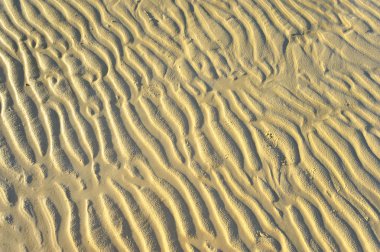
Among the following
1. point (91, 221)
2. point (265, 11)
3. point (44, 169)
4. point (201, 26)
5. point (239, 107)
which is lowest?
point (91, 221)

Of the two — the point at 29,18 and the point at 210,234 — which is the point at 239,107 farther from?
the point at 29,18

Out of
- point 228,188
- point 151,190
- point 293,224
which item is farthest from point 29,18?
point 293,224

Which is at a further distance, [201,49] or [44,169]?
[201,49]

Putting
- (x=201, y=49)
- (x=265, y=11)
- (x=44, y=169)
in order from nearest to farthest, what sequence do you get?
(x=44, y=169), (x=201, y=49), (x=265, y=11)

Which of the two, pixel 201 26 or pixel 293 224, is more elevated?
pixel 201 26

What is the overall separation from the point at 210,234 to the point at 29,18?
3576 millimetres

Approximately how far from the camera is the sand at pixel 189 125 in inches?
150

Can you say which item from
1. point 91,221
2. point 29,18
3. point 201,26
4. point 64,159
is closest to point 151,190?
point 91,221

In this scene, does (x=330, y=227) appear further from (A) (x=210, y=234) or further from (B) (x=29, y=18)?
(B) (x=29, y=18)

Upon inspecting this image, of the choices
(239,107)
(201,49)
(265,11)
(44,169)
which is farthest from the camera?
(265,11)

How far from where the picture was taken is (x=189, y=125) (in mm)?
4406

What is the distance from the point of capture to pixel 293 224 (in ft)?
12.6

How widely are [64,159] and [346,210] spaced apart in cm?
281

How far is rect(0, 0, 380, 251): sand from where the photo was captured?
12.5ft
